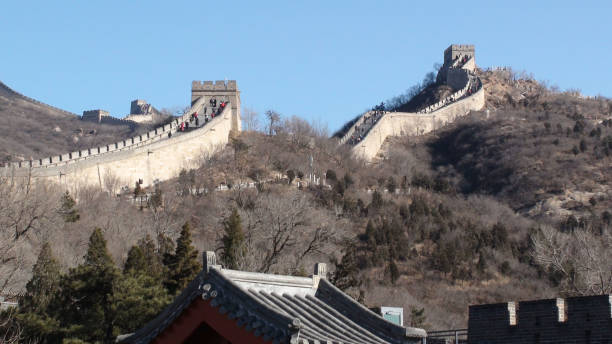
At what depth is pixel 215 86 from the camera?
75.0m

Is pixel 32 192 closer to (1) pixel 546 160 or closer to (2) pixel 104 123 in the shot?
(1) pixel 546 160

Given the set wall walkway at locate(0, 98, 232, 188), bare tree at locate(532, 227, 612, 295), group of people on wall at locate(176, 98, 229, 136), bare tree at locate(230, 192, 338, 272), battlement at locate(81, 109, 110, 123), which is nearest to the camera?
bare tree at locate(230, 192, 338, 272)

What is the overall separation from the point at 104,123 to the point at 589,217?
229 feet

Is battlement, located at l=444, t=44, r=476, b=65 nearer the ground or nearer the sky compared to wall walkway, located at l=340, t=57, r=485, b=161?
nearer the sky

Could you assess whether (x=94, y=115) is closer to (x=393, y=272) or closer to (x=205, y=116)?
(x=205, y=116)

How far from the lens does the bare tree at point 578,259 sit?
36875 millimetres

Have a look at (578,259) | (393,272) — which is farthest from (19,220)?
(578,259)

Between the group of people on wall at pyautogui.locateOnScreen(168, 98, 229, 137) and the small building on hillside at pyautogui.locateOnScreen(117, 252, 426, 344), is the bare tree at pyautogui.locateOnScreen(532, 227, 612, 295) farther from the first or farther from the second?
the small building on hillside at pyautogui.locateOnScreen(117, 252, 426, 344)

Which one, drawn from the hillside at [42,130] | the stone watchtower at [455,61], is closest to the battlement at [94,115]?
the hillside at [42,130]

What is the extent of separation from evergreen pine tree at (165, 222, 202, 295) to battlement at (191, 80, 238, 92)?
45.8 m

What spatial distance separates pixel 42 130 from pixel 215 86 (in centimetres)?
4748

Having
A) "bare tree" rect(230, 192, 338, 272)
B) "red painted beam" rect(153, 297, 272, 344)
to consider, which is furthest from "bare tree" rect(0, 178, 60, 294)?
"red painted beam" rect(153, 297, 272, 344)

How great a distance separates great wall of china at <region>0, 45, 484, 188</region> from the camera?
53.8 m

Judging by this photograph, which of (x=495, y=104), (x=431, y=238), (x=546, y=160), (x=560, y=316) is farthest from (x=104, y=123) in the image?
(x=560, y=316)
